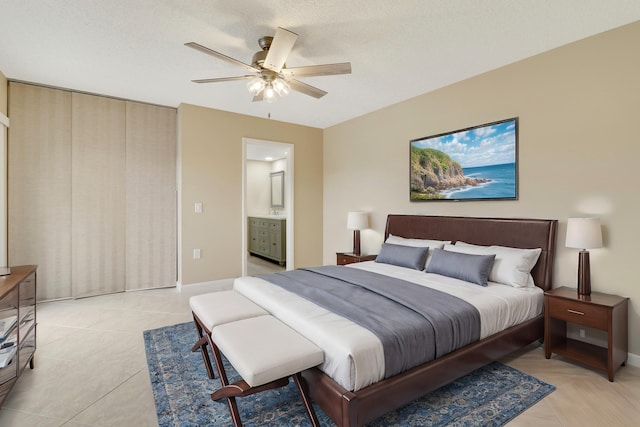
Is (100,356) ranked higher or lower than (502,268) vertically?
lower

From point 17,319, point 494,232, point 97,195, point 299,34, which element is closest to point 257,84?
point 299,34

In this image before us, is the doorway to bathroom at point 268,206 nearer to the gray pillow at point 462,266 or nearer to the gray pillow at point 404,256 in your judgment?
the gray pillow at point 404,256

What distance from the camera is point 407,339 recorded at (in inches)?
71.1

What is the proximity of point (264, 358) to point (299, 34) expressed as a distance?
2376 millimetres

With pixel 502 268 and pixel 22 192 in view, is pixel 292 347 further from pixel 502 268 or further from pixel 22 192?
pixel 22 192

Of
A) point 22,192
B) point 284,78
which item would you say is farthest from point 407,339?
point 22,192

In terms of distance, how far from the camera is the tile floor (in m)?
1.83

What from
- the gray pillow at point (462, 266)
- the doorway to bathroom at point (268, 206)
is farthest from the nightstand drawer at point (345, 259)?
the gray pillow at point (462, 266)

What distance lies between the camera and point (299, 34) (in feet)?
8.32

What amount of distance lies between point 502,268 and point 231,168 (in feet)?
12.3

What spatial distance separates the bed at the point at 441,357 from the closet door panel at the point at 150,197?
2174 millimetres

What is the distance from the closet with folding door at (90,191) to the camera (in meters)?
3.71

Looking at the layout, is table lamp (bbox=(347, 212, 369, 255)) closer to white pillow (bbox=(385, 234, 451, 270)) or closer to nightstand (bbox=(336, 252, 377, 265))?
nightstand (bbox=(336, 252, 377, 265))

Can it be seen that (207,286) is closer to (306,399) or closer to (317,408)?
(317,408)
